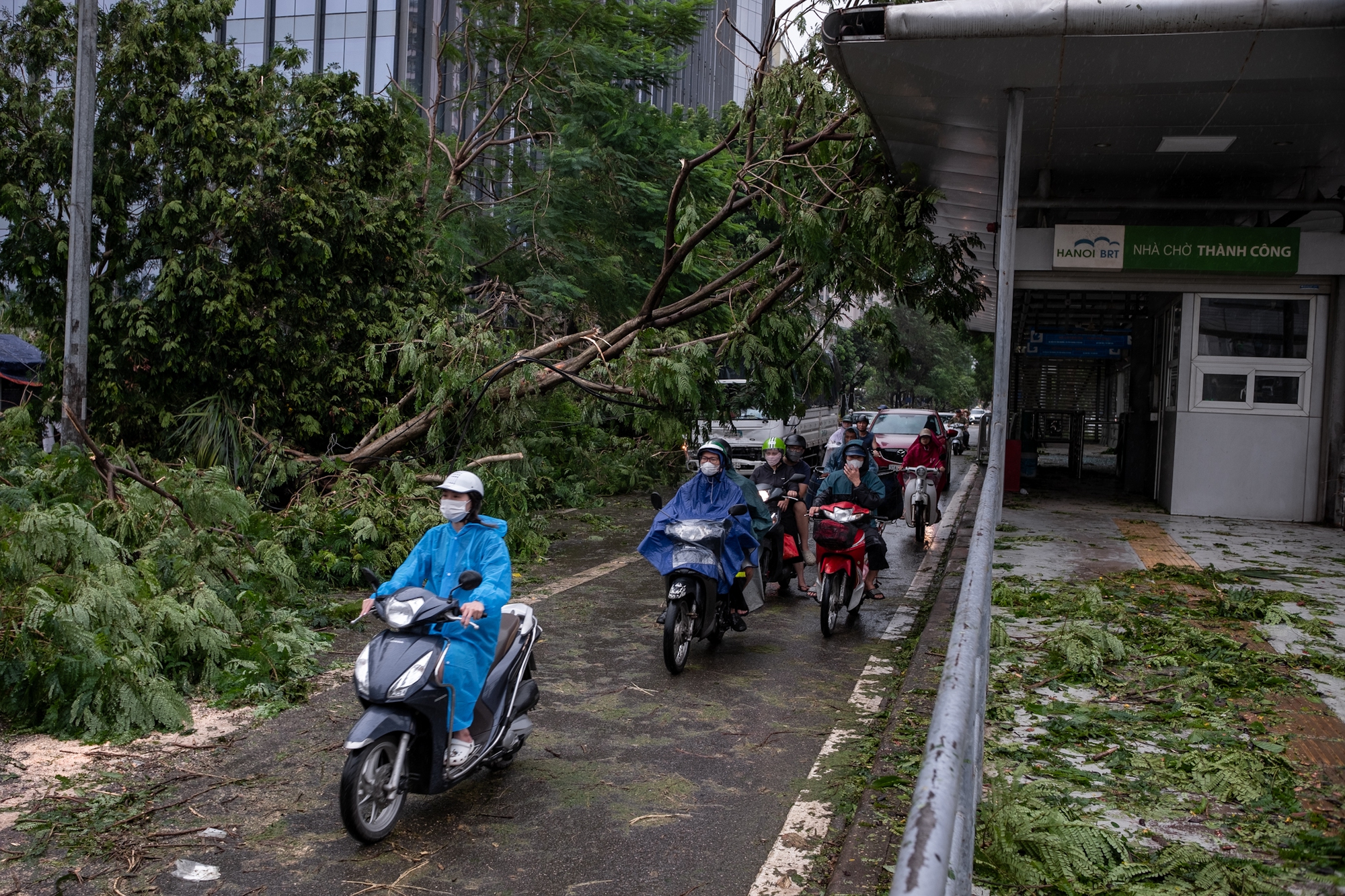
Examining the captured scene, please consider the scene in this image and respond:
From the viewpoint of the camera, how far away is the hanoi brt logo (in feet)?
42.1

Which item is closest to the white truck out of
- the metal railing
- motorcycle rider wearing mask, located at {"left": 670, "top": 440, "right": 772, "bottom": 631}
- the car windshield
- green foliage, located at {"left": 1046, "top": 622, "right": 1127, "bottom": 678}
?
the car windshield

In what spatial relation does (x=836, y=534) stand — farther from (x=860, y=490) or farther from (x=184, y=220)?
(x=184, y=220)

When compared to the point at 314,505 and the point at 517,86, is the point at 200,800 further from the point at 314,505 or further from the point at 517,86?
the point at 517,86

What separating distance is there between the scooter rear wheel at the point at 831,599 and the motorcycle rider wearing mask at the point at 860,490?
1.60 feet

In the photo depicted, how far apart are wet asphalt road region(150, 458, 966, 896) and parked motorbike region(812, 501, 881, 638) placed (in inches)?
17.8

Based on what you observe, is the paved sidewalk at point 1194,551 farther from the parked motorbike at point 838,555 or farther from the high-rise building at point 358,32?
the high-rise building at point 358,32

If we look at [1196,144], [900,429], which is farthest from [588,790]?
[900,429]

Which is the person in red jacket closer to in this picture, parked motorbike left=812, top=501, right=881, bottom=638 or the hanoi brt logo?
the hanoi brt logo

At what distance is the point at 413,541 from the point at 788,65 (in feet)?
21.5

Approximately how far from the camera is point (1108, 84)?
970 centimetres

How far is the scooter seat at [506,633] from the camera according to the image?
5.08 meters

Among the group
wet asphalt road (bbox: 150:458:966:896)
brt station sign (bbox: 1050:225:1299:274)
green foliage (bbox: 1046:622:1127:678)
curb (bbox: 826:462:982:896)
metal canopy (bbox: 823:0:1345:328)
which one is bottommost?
wet asphalt road (bbox: 150:458:966:896)

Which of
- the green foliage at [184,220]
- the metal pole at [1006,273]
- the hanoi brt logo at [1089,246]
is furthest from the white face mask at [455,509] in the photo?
the hanoi brt logo at [1089,246]

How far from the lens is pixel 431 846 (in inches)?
176
